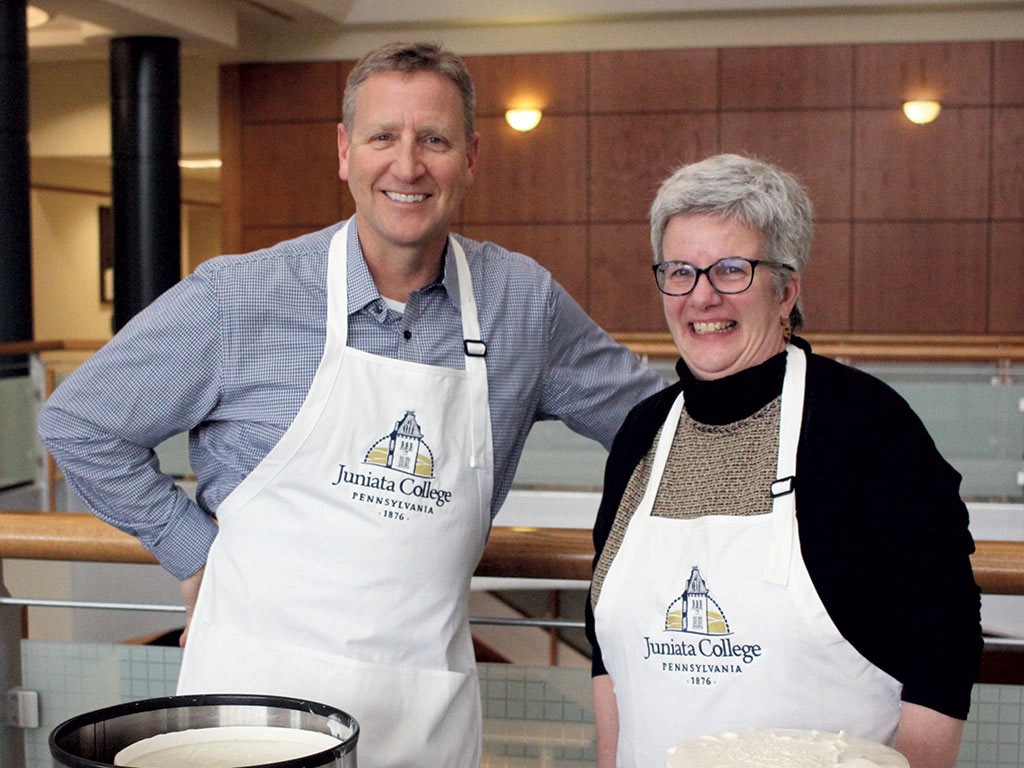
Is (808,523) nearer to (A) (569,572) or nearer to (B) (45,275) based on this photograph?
(A) (569,572)

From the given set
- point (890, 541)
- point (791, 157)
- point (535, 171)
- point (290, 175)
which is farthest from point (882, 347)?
point (890, 541)

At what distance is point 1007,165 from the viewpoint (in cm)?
834

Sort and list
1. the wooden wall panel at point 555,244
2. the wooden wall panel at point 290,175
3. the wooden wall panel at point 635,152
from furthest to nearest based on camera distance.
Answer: the wooden wall panel at point 290,175, the wooden wall panel at point 555,244, the wooden wall panel at point 635,152

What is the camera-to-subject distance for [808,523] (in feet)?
4.36

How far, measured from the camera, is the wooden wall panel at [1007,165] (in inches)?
326

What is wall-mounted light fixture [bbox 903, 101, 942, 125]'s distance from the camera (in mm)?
8258

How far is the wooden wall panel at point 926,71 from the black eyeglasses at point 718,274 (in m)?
7.56

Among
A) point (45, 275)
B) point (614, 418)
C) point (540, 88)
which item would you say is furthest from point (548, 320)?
point (45, 275)

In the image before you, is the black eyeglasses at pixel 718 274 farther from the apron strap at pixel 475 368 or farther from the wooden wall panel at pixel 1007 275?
the wooden wall panel at pixel 1007 275

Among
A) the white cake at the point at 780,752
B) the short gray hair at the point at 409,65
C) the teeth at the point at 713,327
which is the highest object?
the short gray hair at the point at 409,65

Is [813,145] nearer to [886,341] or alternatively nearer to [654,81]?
[654,81]

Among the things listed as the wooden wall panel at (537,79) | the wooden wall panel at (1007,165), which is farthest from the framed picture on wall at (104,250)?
the wooden wall panel at (1007,165)

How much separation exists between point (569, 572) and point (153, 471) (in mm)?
634

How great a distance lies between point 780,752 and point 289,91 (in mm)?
8624
